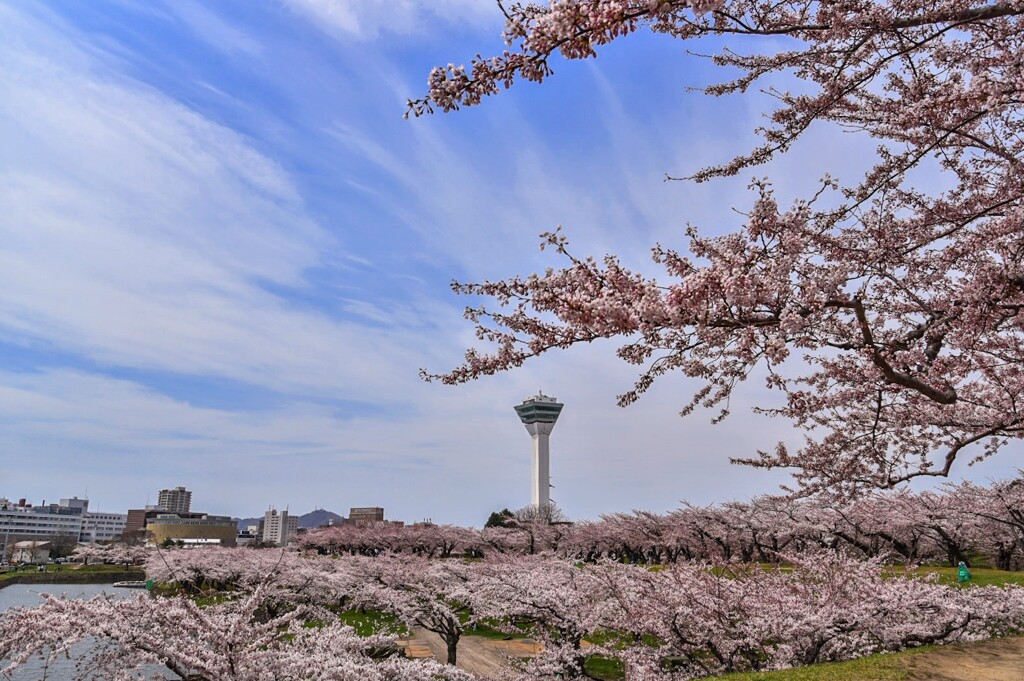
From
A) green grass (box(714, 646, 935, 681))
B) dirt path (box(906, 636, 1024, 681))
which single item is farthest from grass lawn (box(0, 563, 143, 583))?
dirt path (box(906, 636, 1024, 681))

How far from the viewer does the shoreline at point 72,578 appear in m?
56.8

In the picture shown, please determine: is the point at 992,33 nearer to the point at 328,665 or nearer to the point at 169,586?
the point at 328,665

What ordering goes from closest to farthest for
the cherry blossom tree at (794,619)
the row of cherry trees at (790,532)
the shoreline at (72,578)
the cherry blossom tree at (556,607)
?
1. the cherry blossom tree at (794,619)
2. the cherry blossom tree at (556,607)
3. the row of cherry trees at (790,532)
4. the shoreline at (72,578)

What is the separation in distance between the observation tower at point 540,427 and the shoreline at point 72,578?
2564 inches

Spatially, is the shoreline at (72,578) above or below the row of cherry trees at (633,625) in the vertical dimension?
below

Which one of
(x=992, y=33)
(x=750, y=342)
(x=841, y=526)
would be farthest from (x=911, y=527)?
(x=750, y=342)

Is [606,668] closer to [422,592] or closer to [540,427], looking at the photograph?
[422,592]

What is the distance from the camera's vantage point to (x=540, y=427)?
399ft

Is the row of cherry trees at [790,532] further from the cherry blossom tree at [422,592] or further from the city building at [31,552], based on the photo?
the city building at [31,552]

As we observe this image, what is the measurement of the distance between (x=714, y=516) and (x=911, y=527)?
11.3 meters

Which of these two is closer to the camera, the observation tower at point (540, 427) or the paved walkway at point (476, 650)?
the paved walkway at point (476, 650)

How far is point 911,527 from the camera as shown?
27.8 metres

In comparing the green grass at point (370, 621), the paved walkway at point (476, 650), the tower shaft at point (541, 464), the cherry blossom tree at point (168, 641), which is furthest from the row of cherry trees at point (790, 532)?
the tower shaft at point (541, 464)

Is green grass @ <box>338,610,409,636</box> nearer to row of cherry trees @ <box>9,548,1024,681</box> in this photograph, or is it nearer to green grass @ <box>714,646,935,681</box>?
row of cherry trees @ <box>9,548,1024,681</box>
